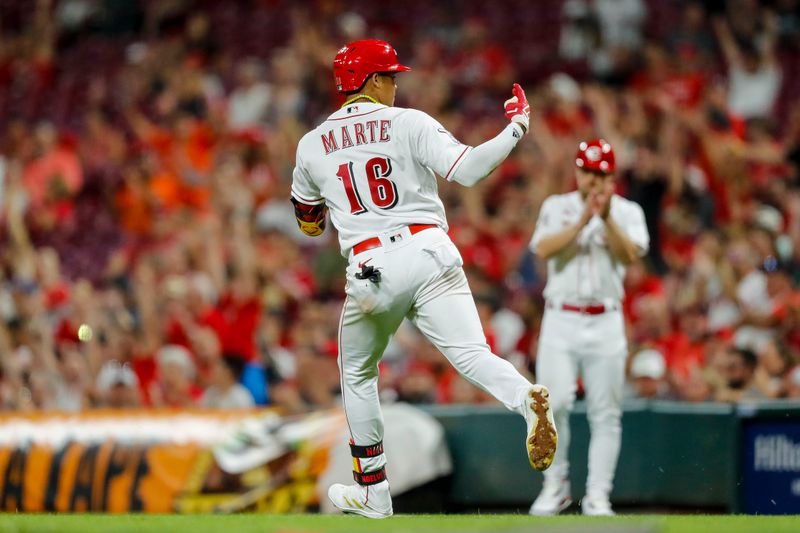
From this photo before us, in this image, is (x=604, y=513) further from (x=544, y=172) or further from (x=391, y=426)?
(x=544, y=172)

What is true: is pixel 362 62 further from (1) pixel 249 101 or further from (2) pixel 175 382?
(1) pixel 249 101

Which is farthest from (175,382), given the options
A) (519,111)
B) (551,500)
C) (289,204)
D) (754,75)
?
(754,75)

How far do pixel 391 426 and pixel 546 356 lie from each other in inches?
66.5

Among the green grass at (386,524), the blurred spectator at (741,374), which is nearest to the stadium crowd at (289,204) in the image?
the blurred spectator at (741,374)

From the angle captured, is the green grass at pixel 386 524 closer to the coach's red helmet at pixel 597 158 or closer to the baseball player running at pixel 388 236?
the baseball player running at pixel 388 236

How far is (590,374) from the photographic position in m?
7.67

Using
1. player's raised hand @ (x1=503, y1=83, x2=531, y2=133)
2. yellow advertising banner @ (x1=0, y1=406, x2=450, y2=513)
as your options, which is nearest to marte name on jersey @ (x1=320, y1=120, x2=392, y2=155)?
player's raised hand @ (x1=503, y1=83, x2=531, y2=133)

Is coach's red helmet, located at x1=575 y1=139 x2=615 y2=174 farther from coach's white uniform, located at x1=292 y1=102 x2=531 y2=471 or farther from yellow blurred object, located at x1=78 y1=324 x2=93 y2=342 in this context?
yellow blurred object, located at x1=78 y1=324 x2=93 y2=342

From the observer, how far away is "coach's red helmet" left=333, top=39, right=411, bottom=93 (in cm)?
633

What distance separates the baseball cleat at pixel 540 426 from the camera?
19.3 ft

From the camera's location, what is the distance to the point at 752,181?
1149 cm

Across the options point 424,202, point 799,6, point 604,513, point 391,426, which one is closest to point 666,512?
point 604,513

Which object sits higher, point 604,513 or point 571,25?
point 571,25

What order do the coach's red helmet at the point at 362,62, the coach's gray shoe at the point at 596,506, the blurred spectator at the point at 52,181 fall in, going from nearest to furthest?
1. the coach's red helmet at the point at 362,62
2. the coach's gray shoe at the point at 596,506
3. the blurred spectator at the point at 52,181
